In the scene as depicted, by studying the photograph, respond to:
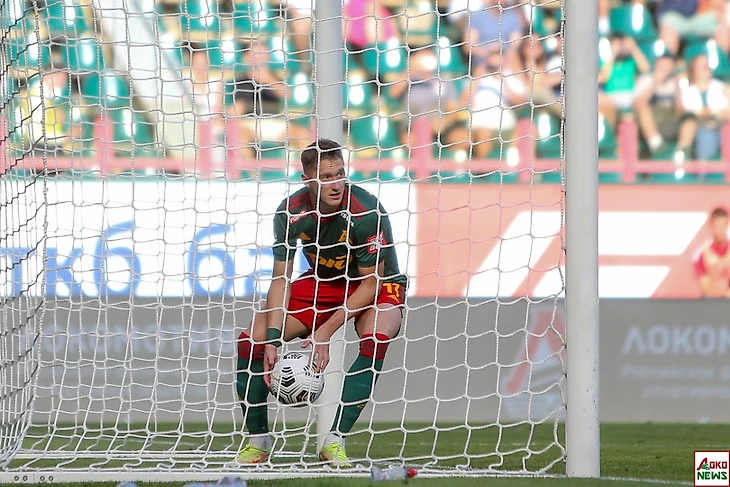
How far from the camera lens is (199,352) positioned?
6.86m

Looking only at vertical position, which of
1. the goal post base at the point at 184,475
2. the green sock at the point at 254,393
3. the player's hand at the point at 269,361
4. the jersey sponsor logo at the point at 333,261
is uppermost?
the jersey sponsor logo at the point at 333,261

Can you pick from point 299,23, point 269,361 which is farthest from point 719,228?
point 269,361

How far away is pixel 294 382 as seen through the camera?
12.1ft

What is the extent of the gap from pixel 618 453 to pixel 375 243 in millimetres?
1745

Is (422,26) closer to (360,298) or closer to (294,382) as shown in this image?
(360,298)

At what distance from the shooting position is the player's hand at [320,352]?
3.81 meters

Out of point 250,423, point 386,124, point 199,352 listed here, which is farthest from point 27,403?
point 386,124

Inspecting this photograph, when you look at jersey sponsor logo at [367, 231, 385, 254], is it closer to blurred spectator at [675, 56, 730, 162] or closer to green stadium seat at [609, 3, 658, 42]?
blurred spectator at [675, 56, 730, 162]

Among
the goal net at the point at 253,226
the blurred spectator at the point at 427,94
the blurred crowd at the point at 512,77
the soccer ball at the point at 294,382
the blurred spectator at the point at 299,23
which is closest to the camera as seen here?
the soccer ball at the point at 294,382

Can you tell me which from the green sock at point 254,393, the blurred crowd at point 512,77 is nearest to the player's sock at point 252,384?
the green sock at point 254,393

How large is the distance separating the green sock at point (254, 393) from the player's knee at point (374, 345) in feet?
1.39

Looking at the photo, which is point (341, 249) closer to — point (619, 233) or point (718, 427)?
point (718, 427)

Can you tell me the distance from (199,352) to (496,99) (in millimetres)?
3488

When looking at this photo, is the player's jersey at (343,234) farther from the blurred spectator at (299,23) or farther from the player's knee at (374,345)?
the blurred spectator at (299,23)
